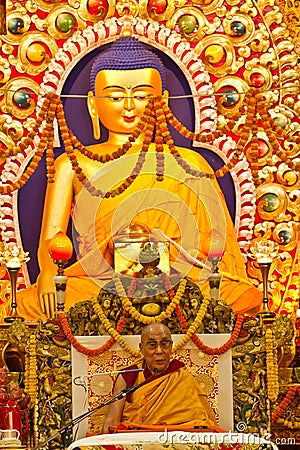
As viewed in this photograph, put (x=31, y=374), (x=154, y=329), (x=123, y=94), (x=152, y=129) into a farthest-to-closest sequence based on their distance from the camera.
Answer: (x=123, y=94) < (x=152, y=129) < (x=31, y=374) < (x=154, y=329)

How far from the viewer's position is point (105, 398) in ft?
20.5

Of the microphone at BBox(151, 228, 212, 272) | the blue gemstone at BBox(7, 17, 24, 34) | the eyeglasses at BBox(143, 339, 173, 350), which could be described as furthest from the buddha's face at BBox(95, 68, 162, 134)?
the eyeglasses at BBox(143, 339, 173, 350)

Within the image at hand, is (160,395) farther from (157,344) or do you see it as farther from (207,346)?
(207,346)

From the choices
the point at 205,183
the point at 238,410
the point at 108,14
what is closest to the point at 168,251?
the point at 205,183

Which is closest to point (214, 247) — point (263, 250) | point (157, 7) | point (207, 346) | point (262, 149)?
point (263, 250)

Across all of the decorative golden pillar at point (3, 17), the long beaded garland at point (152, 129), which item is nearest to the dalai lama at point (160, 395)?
the long beaded garland at point (152, 129)

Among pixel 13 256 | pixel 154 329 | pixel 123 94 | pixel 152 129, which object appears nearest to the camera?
pixel 154 329

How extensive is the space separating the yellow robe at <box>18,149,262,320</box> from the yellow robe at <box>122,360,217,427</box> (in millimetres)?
1704

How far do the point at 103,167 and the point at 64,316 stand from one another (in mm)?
1948

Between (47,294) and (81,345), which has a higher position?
(47,294)

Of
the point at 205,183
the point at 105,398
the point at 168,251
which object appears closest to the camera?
the point at 105,398

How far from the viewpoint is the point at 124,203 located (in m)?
7.96

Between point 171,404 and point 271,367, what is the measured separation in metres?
0.67

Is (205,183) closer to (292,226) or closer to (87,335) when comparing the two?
(292,226)
